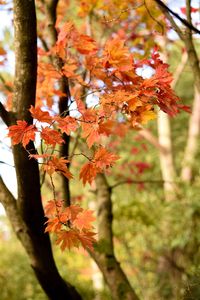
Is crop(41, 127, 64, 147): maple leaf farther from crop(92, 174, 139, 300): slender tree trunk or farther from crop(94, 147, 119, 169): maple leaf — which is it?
crop(92, 174, 139, 300): slender tree trunk

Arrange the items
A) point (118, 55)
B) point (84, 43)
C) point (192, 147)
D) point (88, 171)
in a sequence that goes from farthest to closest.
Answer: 1. point (192, 147)
2. point (84, 43)
3. point (118, 55)
4. point (88, 171)

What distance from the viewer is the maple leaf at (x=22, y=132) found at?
152 centimetres

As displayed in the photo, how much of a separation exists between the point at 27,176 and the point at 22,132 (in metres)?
0.25

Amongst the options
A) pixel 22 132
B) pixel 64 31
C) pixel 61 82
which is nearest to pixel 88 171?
pixel 22 132

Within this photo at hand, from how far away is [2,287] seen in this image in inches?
180

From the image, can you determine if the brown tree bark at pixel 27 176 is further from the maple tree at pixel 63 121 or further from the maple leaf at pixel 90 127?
the maple leaf at pixel 90 127

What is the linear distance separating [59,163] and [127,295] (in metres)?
1.24

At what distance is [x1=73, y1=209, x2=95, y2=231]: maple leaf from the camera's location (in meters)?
1.61

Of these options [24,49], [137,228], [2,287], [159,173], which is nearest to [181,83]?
[159,173]

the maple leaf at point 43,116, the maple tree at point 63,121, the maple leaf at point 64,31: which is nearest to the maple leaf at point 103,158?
the maple tree at point 63,121

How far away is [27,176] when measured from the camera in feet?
5.69

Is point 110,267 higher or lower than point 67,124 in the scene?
lower

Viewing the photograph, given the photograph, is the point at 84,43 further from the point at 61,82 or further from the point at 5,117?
the point at 5,117

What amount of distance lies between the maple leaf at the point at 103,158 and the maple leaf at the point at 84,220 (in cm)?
21
